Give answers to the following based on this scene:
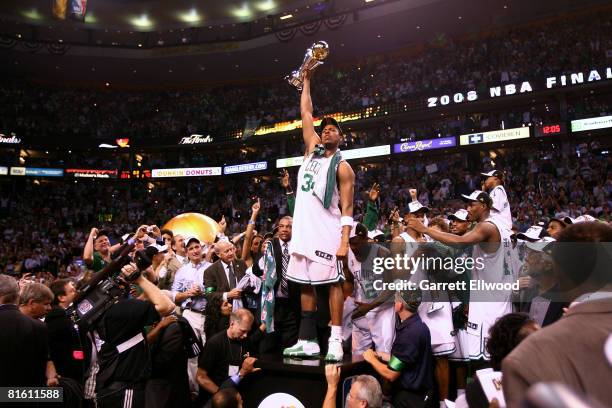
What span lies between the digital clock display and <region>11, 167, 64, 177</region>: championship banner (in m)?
26.3

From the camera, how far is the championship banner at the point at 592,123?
67.2ft

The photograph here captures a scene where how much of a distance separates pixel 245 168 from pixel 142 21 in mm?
10510

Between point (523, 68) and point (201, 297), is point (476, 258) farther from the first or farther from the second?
point (523, 68)

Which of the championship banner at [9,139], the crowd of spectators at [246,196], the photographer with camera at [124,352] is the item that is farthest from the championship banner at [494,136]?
the championship banner at [9,139]

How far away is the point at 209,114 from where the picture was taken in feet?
111

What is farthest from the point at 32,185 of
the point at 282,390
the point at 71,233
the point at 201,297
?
the point at 282,390

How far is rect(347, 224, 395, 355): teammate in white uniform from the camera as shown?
514 centimetres

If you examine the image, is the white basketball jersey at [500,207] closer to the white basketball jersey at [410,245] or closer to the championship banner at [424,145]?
the white basketball jersey at [410,245]

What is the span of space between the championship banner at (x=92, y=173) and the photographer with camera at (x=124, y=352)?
1200 inches

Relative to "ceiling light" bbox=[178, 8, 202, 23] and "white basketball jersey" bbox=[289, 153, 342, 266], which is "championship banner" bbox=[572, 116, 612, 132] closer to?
"white basketball jersey" bbox=[289, 153, 342, 266]

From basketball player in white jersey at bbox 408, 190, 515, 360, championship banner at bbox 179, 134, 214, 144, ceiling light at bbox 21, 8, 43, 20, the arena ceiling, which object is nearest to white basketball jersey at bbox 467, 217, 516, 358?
basketball player in white jersey at bbox 408, 190, 515, 360

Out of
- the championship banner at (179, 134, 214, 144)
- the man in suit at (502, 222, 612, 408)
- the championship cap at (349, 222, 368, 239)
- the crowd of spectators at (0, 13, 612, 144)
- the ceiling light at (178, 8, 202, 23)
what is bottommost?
the man in suit at (502, 222, 612, 408)

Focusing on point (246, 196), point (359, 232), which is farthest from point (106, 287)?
point (246, 196)

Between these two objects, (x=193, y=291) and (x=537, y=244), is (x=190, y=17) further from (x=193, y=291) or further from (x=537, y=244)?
(x=537, y=244)
